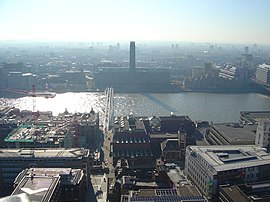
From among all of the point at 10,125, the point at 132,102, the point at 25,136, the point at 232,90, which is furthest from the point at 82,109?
the point at 232,90

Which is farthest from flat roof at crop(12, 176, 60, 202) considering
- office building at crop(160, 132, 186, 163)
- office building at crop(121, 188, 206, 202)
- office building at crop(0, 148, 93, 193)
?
office building at crop(160, 132, 186, 163)

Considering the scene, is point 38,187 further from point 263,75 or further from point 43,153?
point 263,75

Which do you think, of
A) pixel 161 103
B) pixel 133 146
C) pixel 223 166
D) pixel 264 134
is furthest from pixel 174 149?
pixel 161 103

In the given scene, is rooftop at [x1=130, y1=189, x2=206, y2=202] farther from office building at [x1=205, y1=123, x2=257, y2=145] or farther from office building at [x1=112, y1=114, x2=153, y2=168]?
office building at [x1=205, y1=123, x2=257, y2=145]

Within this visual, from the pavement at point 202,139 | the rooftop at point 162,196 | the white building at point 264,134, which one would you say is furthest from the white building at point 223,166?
the pavement at point 202,139

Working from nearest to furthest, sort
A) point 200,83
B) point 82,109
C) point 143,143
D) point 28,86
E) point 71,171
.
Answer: point 71,171 → point 143,143 → point 82,109 → point 28,86 → point 200,83

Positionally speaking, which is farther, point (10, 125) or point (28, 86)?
point (28, 86)

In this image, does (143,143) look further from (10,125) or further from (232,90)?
(232,90)
